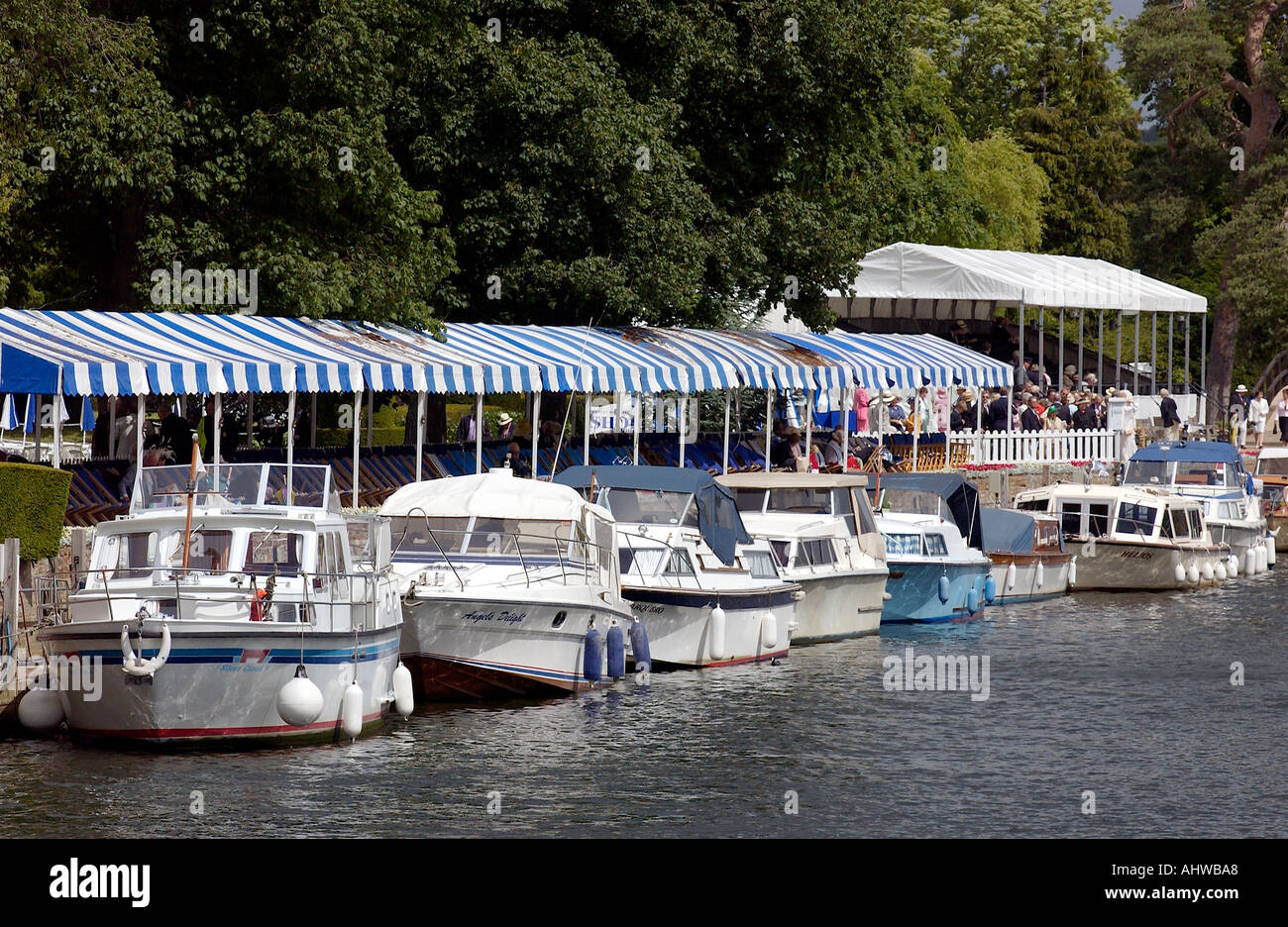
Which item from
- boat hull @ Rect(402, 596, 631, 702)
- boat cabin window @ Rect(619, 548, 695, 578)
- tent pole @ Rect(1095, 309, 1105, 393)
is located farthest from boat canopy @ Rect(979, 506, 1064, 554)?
tent pole @ Rect(1095, 309, 1105, 393)

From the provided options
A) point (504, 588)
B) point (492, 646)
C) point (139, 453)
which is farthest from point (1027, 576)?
point (139, 453)

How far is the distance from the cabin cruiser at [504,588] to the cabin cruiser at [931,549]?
367 inches

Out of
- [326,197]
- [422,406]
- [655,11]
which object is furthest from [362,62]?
[655,11]

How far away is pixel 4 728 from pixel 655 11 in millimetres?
23805

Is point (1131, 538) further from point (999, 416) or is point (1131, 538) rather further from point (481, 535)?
point (481, 535)

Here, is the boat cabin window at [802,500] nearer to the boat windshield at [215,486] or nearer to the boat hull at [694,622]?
the boat hull at [694,622]

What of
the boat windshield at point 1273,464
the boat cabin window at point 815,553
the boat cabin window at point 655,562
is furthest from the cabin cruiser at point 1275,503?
the boat cabin window at point 655,562

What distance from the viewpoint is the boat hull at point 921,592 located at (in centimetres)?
3259

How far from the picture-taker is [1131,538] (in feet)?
128

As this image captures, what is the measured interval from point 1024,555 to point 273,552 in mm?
19958

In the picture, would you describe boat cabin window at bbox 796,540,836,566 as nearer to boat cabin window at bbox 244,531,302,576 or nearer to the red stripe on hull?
the red stripe on hull
